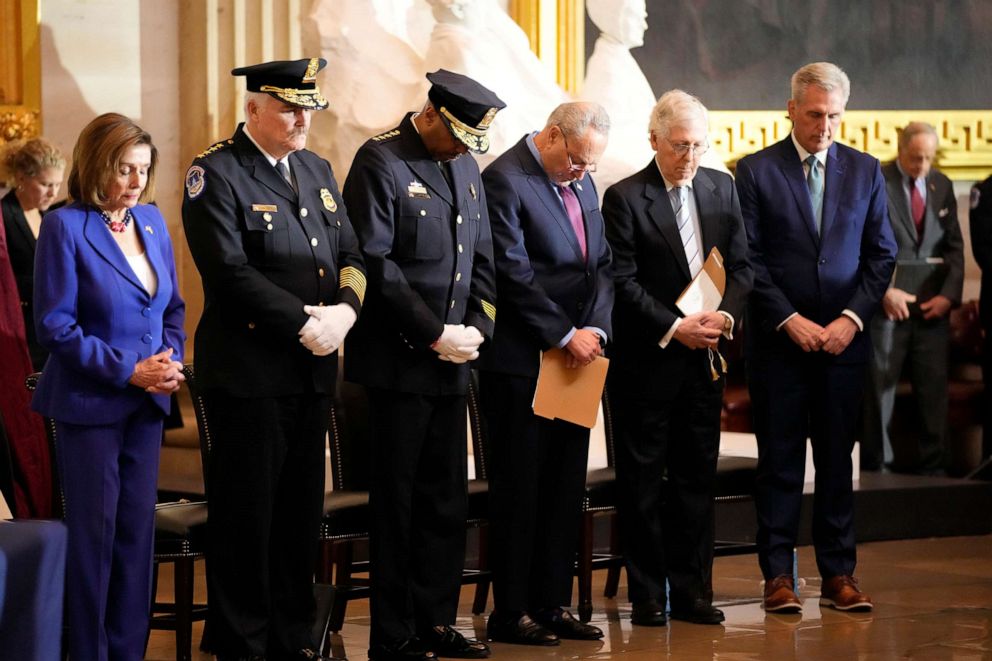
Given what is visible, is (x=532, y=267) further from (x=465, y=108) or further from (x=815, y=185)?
(x=815, y=185)

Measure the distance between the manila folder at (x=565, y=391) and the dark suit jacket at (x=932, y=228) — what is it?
11.9ft

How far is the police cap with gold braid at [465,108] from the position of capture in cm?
469

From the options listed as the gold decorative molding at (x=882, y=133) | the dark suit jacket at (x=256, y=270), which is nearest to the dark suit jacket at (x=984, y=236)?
the gold decorative molding at (x=882, y=133)

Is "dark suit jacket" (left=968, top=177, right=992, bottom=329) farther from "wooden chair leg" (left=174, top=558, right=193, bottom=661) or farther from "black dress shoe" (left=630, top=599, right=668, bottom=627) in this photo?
"wooden chair leg" (left=174, top=558, right=193, bottom=661)

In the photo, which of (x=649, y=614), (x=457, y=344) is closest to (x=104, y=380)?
(x=457, y=344)

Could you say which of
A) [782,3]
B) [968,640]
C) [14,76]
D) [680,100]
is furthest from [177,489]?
[782,3]

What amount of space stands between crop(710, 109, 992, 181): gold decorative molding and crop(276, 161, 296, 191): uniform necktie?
4925mm

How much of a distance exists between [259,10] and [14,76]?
1090 mm

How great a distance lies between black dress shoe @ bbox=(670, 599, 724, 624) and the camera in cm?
540

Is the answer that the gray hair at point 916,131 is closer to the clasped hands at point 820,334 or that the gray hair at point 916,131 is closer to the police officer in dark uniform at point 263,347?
the clasped hands at point 820,334

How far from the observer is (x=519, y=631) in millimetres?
5062

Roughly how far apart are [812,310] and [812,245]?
0.22 metres

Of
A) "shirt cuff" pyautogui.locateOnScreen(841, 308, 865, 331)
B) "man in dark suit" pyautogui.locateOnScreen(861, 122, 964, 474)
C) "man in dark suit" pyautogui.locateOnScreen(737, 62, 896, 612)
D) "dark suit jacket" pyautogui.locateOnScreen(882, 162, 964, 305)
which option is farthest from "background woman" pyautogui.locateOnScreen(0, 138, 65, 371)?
"dark suit jacket" pyautogui.locateOnScreen(882, 162, 964, 305)

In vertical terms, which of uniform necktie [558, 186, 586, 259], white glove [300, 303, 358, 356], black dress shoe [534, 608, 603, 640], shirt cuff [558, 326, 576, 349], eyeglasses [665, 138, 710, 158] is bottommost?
black dress shoe [534, 608, 603, 640]
